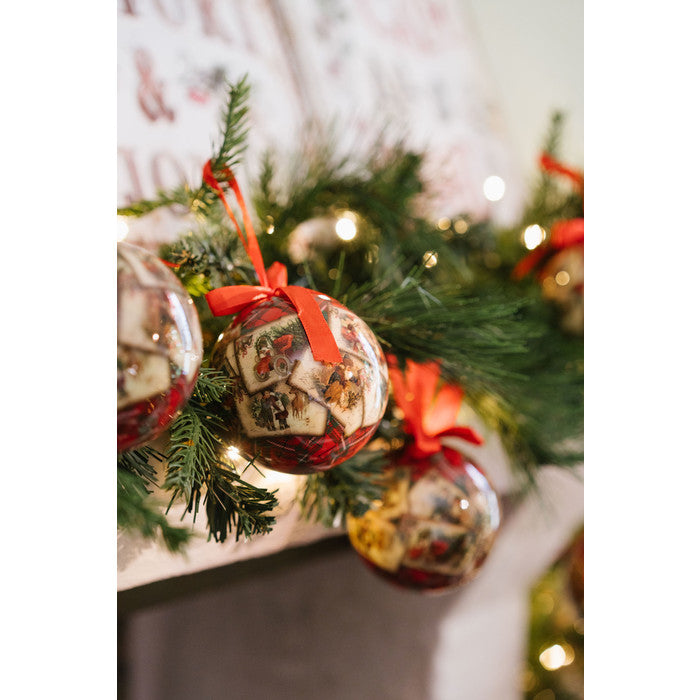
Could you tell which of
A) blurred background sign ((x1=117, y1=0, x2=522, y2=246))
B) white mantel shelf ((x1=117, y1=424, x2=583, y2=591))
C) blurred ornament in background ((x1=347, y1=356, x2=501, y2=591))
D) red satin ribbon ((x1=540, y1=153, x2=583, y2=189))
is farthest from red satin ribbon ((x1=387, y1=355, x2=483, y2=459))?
red satin ribbon ((x1=540, y1=153, x2=583, y2=189))

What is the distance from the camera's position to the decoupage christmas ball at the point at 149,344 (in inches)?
10.5

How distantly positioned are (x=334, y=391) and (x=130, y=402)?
11 centimetres

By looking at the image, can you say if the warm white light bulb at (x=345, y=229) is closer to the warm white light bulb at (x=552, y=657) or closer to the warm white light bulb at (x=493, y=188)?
the warm white light bulb at (x=493, y=188)

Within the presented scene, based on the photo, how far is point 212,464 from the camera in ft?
1.14

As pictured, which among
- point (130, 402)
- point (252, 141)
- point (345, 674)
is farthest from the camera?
point (345, 674)

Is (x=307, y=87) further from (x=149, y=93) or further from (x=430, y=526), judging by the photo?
(x=430, y=526)

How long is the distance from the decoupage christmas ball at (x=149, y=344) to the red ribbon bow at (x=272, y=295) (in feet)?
0.24

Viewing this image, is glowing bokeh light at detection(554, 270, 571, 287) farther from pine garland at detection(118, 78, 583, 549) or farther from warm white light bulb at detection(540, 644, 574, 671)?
warm white light bulb at detection(540, 644, 574, 671)

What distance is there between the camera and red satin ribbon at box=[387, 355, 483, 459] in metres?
0.50

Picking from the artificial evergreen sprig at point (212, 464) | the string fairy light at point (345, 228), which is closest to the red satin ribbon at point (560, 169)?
the string fairy light at point (345, 228)

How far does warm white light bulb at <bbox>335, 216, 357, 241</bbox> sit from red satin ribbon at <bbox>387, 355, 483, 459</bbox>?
14cm
